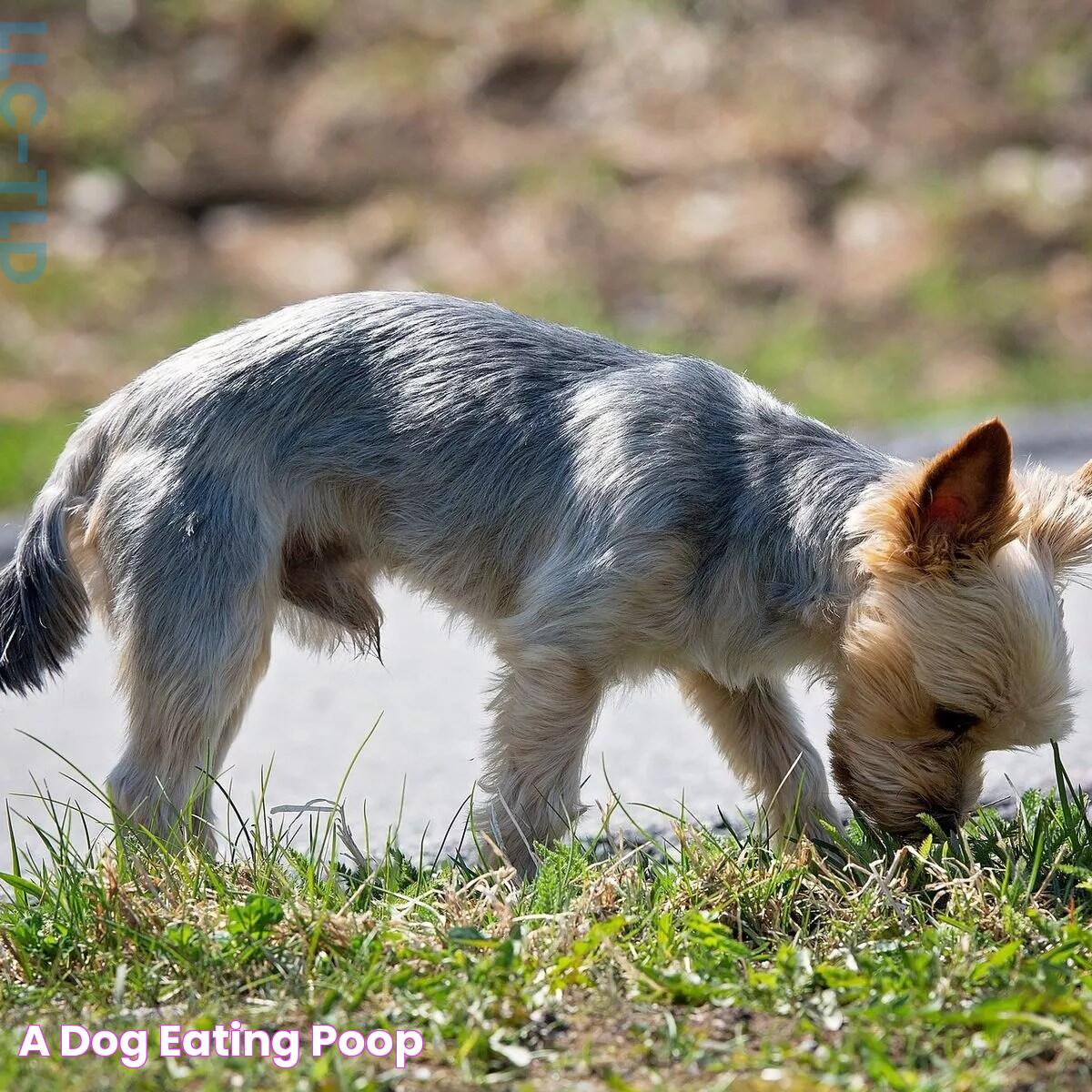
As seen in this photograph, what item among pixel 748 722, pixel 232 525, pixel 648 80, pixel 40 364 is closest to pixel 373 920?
pixel 232 525

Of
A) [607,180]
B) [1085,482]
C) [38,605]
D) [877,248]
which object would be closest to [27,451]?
[38,605]

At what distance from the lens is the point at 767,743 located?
4.59 m

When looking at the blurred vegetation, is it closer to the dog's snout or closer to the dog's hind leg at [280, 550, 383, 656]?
the dog's hind leg at [280, 550, 383, 656]

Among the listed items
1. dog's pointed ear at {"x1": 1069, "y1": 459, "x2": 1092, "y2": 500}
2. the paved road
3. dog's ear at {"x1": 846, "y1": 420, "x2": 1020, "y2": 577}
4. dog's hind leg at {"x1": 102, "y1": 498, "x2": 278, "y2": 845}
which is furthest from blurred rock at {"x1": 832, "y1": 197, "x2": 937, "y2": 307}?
dog's hind leg at {"x1": 102, "y1": 498, "x2": 278, "y2": 845}

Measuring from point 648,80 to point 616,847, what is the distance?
14.6m

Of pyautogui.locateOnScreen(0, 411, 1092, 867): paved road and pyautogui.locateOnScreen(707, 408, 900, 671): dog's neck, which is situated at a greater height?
pyautogui.locateOnScreen(707, 408, 900, 671): dog's neck

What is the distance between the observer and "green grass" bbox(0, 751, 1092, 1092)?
287cm

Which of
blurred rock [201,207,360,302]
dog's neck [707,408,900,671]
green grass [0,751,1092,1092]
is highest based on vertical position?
blurred rock [201,207,360,302]

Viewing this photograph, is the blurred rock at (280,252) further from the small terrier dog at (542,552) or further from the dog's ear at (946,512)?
the dog's ear at (946,512)

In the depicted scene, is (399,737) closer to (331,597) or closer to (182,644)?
(331,597)

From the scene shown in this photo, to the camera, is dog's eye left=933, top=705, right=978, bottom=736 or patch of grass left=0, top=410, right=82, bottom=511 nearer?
dog's eye left=933, top=705, right=978, bottom=736

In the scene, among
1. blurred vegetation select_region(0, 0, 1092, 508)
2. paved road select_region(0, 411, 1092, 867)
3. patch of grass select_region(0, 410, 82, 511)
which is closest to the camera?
paved road select_region(0, 411, 1092, 867)

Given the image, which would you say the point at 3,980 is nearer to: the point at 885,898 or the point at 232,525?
the point at 232,525

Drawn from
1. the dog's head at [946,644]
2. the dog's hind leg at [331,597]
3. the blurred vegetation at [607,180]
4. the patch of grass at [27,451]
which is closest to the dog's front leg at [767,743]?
the dog's head at [946,644]
